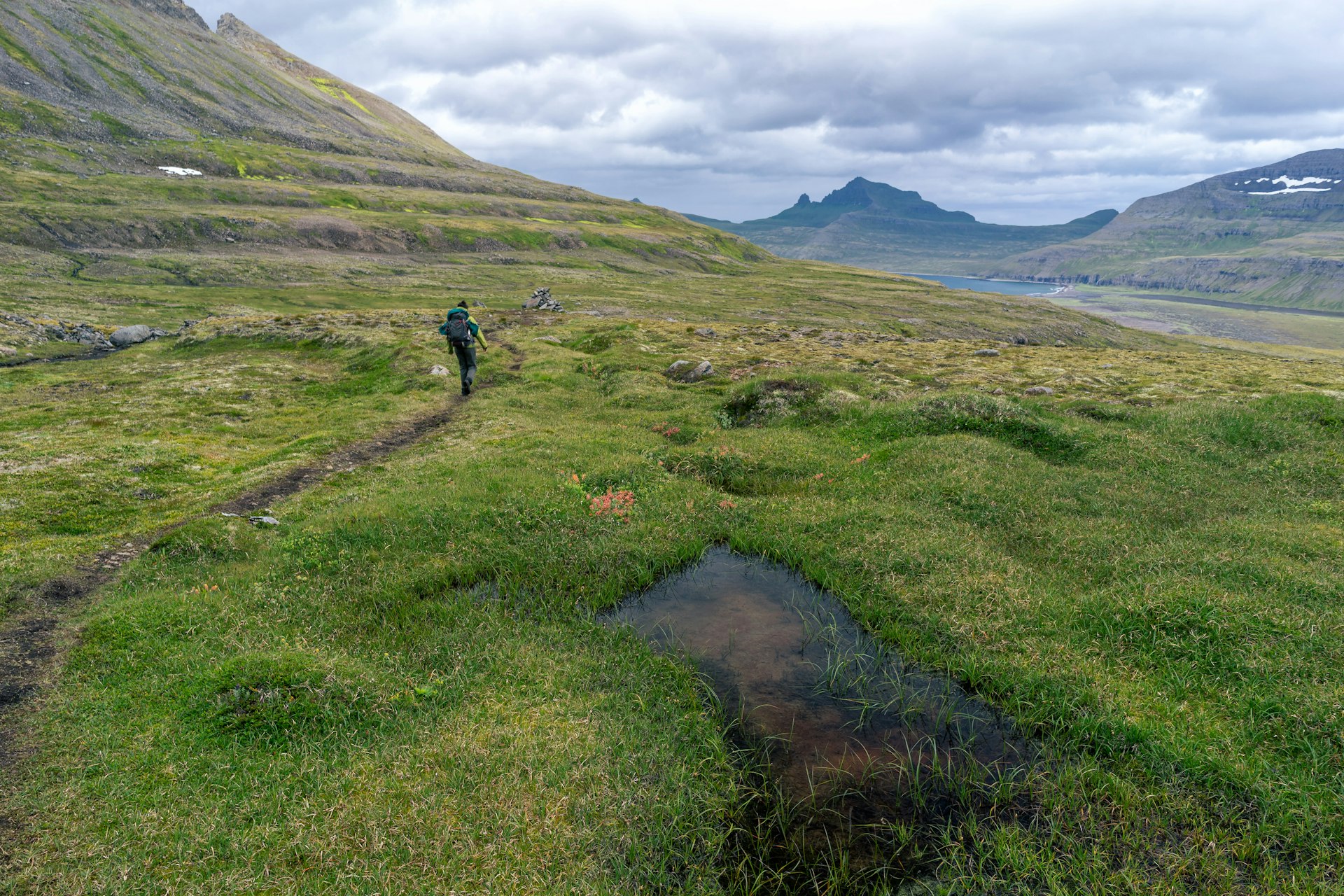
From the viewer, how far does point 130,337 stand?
185 ft

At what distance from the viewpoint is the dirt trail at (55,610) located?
10.1m

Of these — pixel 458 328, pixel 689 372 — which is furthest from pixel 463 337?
pixel 689 372

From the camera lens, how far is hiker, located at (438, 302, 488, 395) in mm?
34188

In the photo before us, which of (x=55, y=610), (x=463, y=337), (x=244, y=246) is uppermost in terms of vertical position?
(x=244, y=246)

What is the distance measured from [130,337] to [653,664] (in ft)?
228

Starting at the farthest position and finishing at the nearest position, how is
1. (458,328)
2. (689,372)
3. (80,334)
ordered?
(80,334) → (689,372) → (458,328)

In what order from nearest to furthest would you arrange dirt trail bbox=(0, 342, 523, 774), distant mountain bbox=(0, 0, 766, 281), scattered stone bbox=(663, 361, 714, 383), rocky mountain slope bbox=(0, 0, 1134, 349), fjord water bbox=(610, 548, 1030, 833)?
fjord water bbox=(610, 548, 1030, 833)
dirt trail bbox=(0, 342, 523, 774)
scattered stone bbox=(663, 361, 714, 383)
rocky mountain slope bbox=(0, 0, 1134, 349)
distant mountain bbox=(0, 0, 766, 281)

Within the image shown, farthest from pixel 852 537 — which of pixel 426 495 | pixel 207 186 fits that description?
pixel 207 186

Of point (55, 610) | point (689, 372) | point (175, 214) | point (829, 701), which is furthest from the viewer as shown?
point (175, 214)

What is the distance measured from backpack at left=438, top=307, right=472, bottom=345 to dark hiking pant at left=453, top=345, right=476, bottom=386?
1.63 feet

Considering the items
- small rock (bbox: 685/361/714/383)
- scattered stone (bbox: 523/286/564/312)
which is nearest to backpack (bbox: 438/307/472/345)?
small rock (bbox: 685/361/714/383)

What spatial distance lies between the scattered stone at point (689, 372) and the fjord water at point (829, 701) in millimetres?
24883

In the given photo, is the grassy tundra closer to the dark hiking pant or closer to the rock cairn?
the dark hiking pant

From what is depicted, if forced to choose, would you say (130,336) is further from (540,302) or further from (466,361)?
(540,302)
